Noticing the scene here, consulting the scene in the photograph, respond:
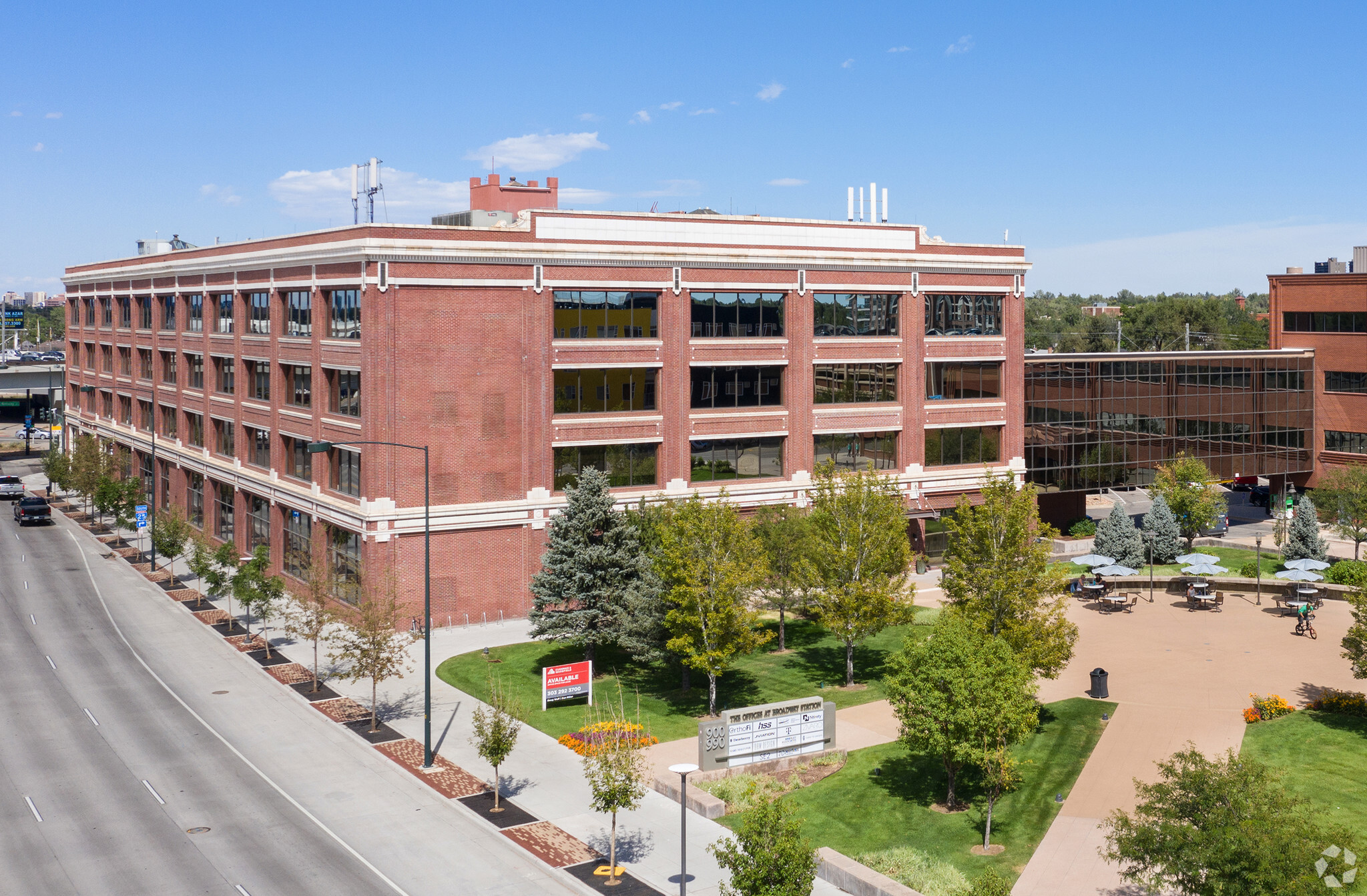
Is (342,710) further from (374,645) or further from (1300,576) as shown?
(1300,576)

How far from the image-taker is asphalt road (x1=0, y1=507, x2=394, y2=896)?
26.6 meters

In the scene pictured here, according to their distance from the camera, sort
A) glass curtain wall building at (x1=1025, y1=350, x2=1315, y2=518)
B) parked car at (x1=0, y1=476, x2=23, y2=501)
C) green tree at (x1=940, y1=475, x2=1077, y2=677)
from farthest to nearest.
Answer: parked car at (x1=0, y1=476, x2=23, y2=501), glass curtain wall building at (x1=1025, y1=350, x2=1315, y2=518), green tree at (x1=940, y1=475, x2=1077, y2=677)

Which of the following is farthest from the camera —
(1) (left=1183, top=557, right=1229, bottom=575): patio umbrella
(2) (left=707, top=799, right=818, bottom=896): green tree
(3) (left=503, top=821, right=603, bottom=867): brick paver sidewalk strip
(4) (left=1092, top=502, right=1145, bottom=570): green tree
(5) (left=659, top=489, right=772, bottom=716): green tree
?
(4) (left=1092, top=502, right=1145, bottom=570): green tree

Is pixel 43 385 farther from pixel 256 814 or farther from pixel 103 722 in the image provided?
pixel 256 814

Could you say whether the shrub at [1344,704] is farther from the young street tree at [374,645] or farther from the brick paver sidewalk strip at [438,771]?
the young street tree at [374,645]

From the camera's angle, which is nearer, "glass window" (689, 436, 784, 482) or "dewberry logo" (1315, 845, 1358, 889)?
"dewberry logo" (1315, 845, 1358, 889)

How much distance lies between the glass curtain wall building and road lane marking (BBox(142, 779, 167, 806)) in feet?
153

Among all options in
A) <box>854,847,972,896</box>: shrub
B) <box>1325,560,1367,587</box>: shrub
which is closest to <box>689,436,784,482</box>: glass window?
<box>1325,560,1367,587</box>: shrub

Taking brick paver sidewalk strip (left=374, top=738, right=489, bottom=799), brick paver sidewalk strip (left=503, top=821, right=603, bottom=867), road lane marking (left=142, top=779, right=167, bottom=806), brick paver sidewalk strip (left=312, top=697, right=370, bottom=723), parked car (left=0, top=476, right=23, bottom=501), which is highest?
parked car (left=0, top=476, right=23, bottom=501)

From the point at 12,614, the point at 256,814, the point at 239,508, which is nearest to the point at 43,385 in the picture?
the point at 239,508

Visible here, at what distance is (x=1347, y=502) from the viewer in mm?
66250

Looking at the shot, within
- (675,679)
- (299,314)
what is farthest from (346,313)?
(675,679)

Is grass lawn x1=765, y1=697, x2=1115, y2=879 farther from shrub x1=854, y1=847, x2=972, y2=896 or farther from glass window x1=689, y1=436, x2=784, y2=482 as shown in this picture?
glass window x1=689, y1=436, x2=784, y2=482

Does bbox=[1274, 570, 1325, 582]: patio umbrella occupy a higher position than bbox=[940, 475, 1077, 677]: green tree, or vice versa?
bbox=[940, 475, 1077, 677]: green tree
